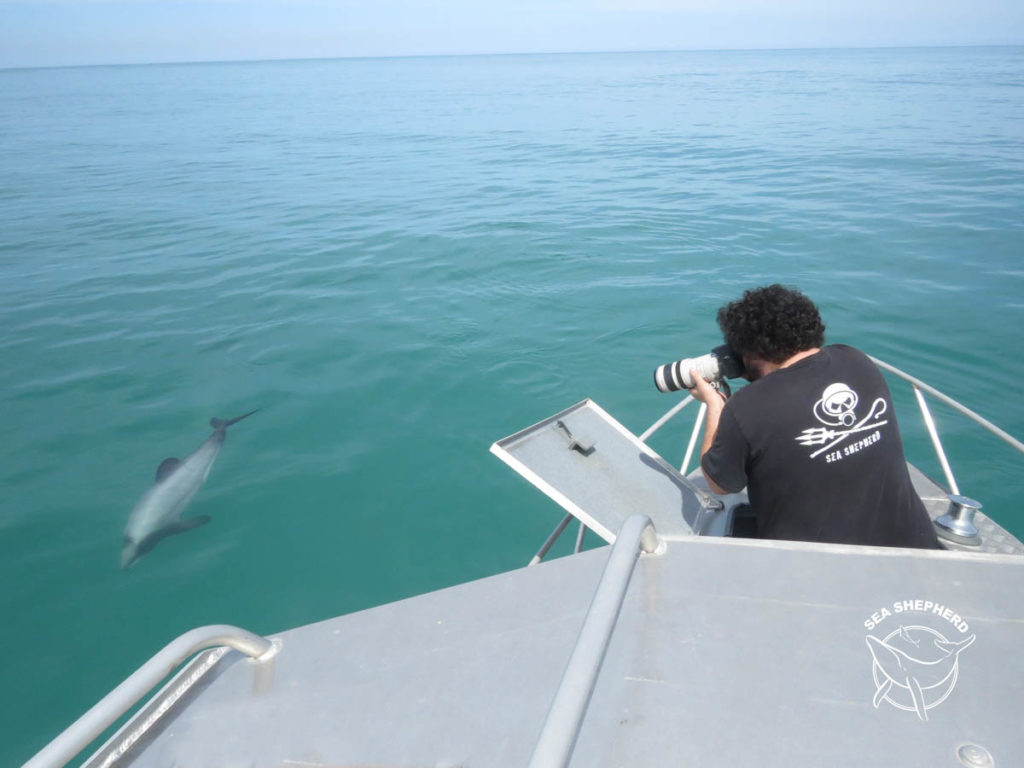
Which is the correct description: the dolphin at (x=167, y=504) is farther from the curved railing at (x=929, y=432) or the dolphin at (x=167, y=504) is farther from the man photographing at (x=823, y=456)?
the man photographing at (x=823, y=456)

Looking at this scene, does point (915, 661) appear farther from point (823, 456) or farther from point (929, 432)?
point (929, 432)

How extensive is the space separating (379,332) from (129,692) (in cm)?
776

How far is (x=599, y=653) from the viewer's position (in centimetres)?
134

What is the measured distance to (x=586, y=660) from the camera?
1319 millimetres

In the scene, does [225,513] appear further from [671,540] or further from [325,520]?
[671,540]

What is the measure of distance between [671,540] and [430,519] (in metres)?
4.09

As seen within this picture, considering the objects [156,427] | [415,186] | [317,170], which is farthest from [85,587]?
[317,170]

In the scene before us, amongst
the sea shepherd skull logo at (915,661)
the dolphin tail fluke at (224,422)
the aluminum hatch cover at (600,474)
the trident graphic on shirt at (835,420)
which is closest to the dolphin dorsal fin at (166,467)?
the dolphin tail fluke at (224,422)

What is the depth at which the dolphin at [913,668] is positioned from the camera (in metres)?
1.46

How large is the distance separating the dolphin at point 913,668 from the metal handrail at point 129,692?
153cm

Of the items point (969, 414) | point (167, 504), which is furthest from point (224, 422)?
point (969, 414)

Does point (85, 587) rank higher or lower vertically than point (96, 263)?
lower

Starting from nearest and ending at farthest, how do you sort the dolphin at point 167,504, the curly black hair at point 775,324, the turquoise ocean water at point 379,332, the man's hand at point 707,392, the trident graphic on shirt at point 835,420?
the trident graphic on shirt at point 835,420 < the curly black hair at point 775,324 < the man's hand at point 707,392 < the turquoise ocean water at point 379,332 < the dolphin at point 167,504

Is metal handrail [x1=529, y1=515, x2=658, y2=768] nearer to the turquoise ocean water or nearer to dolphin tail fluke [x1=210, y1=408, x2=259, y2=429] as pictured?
the turquoise ocean water
